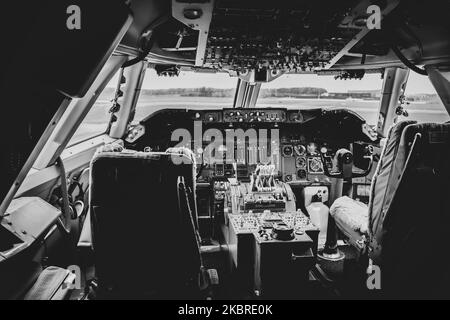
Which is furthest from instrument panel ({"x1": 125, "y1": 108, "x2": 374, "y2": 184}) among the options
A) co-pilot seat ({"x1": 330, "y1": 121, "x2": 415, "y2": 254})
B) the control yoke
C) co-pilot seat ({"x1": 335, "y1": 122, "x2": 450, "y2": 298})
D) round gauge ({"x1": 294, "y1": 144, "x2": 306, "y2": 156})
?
co-pilot seat ({"x1": 335, "y1": 122, "x2": 450, "y2": 298})

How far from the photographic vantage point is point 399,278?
6.35 ft

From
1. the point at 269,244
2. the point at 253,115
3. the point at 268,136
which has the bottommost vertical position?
the point at 269,244

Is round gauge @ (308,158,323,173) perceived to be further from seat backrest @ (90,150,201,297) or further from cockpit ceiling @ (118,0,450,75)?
seat backrest @ (90,150,201,297)

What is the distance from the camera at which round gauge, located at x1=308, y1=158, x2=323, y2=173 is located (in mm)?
3693

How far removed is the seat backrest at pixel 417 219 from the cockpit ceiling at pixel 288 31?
75cm

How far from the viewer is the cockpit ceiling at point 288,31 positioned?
5.78 feet

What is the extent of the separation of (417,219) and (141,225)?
1.43 meters

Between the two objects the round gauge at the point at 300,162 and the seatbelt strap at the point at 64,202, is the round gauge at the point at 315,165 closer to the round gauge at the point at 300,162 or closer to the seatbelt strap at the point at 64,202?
the round gauge at the point at 300,162

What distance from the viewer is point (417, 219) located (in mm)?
1830

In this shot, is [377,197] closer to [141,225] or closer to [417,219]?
[417,219]


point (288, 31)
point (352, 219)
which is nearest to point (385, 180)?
point (352, 219)

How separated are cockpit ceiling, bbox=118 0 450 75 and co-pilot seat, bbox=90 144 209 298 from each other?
2.69ft

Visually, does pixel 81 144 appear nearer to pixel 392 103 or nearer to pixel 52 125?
pixel 52 125
